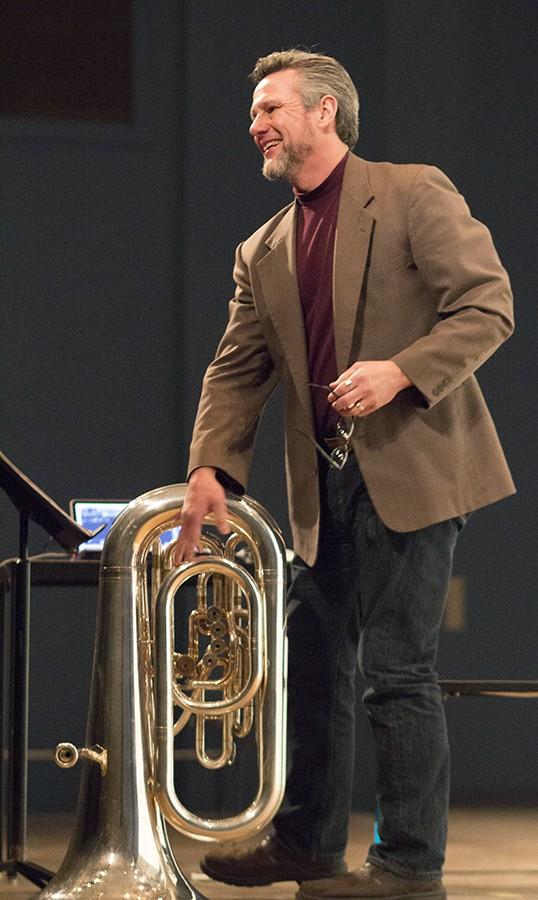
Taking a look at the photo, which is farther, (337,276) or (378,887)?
(337,276)

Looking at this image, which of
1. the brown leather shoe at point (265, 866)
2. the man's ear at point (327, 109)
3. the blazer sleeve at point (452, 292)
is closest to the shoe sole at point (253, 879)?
the brown leather shoe at point (265, 866)

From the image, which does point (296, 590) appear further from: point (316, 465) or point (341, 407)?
point (341, 407)

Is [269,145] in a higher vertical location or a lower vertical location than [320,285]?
higher

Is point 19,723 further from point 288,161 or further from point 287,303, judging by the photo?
point 288,161

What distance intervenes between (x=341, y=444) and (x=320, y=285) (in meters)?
0.31

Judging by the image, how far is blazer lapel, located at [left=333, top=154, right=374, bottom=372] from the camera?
8.06ft

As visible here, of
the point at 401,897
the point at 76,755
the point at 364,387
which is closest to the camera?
the point at 76,755

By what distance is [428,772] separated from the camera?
2387 mm

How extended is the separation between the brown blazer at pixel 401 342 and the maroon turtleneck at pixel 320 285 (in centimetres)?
3

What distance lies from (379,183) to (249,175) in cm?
192

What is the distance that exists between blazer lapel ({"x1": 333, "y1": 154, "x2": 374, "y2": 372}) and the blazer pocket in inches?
1.2

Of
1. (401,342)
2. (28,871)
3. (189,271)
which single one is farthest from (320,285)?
(189,271)

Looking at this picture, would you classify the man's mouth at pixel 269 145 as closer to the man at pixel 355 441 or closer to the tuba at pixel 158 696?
the man at pixel 355 441

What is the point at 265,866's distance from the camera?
2.58 m
